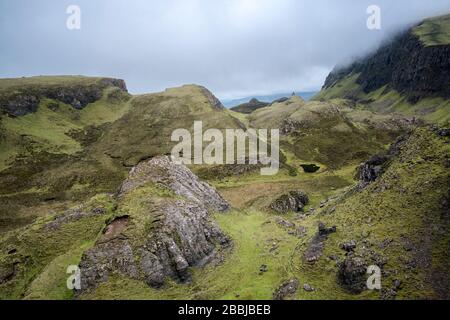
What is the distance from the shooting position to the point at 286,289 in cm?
2628

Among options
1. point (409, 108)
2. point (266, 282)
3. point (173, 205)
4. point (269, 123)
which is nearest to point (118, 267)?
point (173, 205)

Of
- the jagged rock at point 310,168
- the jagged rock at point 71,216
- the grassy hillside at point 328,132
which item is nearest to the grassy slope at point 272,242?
the jagged rock at point 71,216

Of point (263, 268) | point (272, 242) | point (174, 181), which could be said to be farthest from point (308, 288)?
point (174, 181)

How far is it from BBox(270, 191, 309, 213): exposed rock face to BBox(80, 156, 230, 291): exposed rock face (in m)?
15.3

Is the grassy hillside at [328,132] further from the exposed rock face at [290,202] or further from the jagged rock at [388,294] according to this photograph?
the jagged rock at [388,294]

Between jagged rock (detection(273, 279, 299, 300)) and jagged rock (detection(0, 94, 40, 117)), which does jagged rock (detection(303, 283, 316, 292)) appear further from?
jagged rock (detection(0, 94, 40, 117))

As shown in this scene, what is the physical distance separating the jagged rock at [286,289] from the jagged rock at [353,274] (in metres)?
3.39

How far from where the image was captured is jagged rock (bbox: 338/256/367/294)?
2495cm

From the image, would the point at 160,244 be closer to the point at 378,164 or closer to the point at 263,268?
the point at 263,268

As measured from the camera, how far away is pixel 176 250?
98.8 ft

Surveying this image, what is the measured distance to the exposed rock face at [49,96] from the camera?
115812 mm

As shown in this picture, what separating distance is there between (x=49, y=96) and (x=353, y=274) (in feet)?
448

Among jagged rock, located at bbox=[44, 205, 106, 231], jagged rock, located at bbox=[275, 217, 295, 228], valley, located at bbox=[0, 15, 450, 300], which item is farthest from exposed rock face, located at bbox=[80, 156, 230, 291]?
jagged rock, located at bbox=[275, 217, 295, 228]
